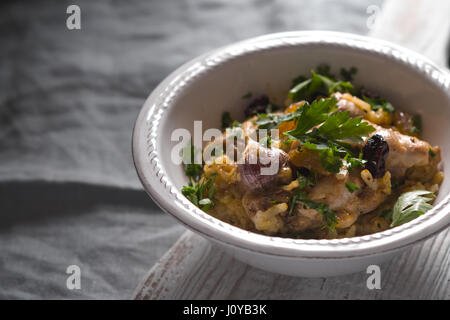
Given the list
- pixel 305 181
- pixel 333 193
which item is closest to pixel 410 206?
pixel 333 193

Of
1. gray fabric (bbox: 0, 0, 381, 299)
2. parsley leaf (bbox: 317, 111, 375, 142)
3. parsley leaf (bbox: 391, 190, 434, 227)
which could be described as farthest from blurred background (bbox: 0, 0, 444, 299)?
parsley leaf (bbox: 391, 190, 434, 227)

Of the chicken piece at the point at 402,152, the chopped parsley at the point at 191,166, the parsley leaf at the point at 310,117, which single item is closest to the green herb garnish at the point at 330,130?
the parsley leaf at the point at 310,117

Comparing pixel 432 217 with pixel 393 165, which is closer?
pixel 432 217

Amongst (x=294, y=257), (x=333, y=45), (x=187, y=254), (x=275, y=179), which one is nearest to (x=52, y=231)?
(x=187, y=254)

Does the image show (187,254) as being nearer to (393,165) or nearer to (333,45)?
(393,165)

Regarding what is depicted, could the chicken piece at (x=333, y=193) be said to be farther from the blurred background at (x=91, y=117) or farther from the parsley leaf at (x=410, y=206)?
the blurred background at (x=91, y=117)

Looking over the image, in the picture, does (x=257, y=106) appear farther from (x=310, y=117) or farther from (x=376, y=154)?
(x=376, y=154)
